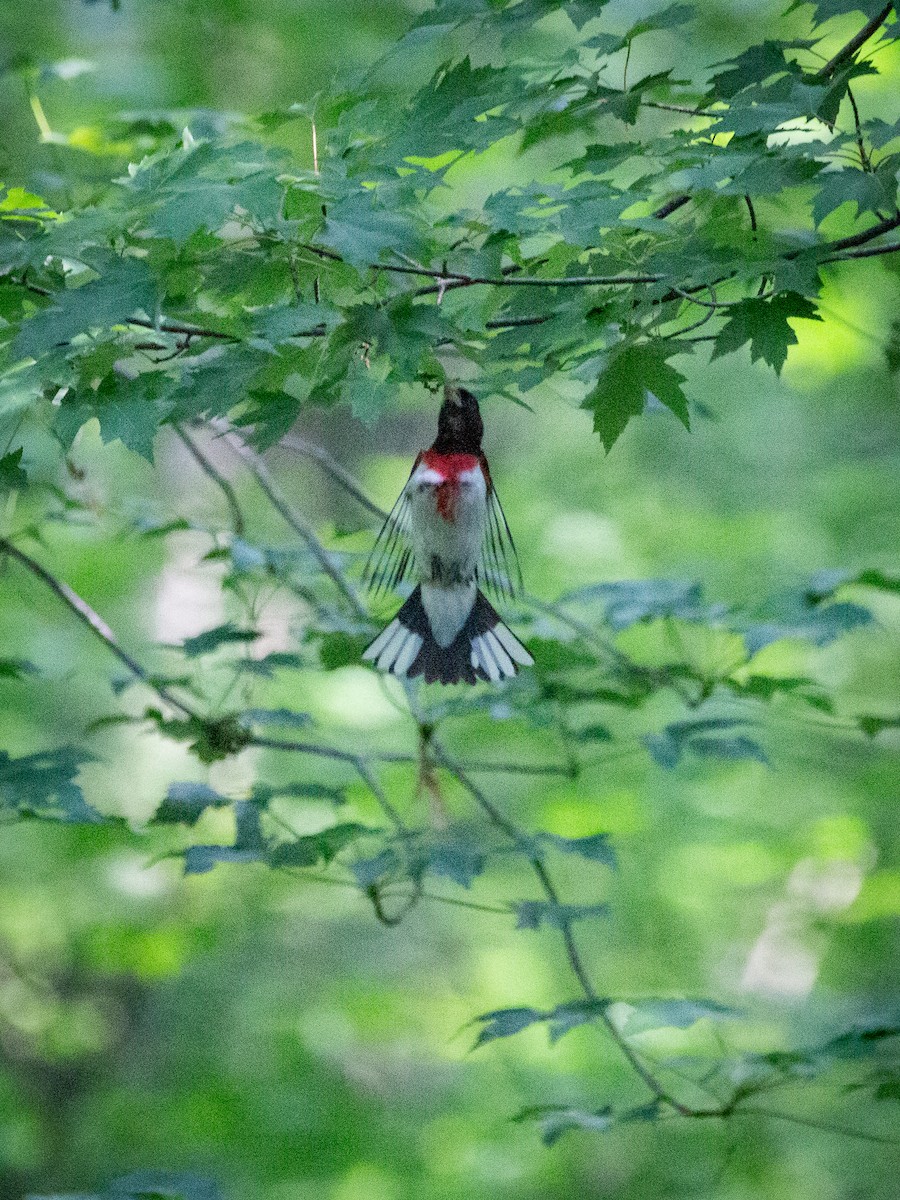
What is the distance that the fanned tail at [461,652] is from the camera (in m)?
1.40

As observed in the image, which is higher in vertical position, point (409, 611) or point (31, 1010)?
point (31, 1010)

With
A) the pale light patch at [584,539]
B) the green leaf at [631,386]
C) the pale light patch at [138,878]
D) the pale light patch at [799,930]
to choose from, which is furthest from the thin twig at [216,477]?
the pale light patch at [799,930]

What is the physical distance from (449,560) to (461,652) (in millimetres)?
178

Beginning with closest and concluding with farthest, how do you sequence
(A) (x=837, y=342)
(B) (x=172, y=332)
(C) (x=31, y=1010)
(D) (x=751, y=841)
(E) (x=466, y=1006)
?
(B) (x=172, y=332), (A) (x=837, y=342), (D) (x=751, y=841), (C) (x=31, y=1010), (E) (x=466, y=1006)

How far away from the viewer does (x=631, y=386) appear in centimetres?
136

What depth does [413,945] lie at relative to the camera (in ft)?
22.6

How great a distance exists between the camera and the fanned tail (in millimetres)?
1396

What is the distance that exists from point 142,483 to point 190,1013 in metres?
3.22

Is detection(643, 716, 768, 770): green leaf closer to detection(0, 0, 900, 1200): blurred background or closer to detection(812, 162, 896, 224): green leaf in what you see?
detection(812, 162, 896, 224): green leaf

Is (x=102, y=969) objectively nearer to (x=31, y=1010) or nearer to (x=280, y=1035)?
(x=31, y=1010)

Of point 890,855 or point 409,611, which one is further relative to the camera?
point 890,855

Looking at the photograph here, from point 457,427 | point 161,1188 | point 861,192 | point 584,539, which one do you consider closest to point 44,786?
point 161,1188

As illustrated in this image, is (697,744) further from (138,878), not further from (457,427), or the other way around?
(138,878)

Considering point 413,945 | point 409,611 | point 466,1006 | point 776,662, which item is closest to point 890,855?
point 776,662
